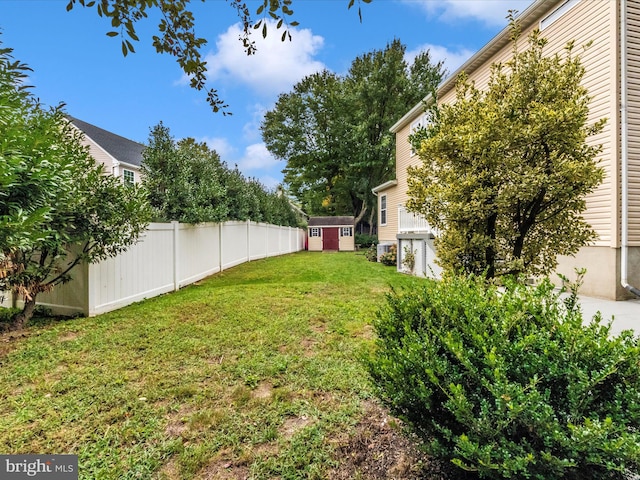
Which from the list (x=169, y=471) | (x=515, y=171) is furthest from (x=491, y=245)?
(x=169, y=471)

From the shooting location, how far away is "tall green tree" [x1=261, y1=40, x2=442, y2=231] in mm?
25464

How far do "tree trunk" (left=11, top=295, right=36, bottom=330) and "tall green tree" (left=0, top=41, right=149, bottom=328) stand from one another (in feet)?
0.05

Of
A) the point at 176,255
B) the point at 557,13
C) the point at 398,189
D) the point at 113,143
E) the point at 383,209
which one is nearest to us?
the point at 557,13

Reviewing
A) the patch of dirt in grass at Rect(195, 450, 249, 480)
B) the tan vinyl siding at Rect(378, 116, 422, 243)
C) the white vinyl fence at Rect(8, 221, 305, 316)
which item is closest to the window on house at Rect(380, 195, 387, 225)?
the tan vinyl siding at Rect(378, 116, 422, 243)

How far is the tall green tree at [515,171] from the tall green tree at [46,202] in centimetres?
454

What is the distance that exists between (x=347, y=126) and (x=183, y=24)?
85.2 ft

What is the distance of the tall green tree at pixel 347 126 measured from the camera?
2546 cm

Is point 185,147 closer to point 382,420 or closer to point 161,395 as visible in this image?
point 161,395

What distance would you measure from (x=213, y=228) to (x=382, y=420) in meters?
9.21

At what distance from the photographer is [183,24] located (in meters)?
2.36

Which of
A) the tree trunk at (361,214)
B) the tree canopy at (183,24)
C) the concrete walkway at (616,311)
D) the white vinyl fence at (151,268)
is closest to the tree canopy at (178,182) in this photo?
the white vinyl fence at (151,268)

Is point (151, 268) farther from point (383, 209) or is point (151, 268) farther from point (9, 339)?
point (383, 209)

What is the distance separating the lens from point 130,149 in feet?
70.3

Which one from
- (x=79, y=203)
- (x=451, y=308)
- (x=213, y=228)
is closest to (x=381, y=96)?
(x=213, y=228)
